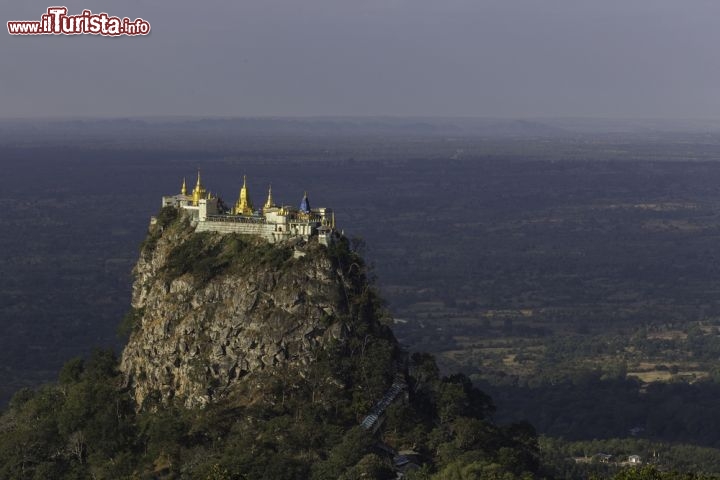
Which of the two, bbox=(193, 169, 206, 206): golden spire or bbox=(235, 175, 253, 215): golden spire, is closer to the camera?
bbox=(235, 175, 253, 215): golden spire

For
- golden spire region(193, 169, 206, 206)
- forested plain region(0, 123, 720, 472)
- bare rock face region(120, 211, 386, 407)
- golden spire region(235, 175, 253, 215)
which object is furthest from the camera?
forested plain region(0, 123, 720, 472)

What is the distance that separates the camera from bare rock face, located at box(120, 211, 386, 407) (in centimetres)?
6072

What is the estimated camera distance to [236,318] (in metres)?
61.7

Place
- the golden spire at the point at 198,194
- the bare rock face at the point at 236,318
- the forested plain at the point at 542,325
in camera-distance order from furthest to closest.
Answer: the forested plain at the point at 542,325 < the golden spire at the point at 198,194 < the bare rock face at the point at 236,318

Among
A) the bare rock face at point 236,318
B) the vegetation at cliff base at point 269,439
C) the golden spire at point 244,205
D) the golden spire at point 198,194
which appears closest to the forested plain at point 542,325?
the golden spire at point 244,205

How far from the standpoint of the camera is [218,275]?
6344 cm

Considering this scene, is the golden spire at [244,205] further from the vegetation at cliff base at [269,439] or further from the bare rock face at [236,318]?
the vegetation at cliff base at [269,439]

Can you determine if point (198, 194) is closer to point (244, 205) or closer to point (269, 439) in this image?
point (244, 205)

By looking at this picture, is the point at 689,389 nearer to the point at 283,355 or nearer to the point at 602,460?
the point at 602,460

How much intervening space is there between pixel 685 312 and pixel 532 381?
149 feet

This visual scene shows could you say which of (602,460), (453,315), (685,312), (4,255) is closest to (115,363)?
(602,460)

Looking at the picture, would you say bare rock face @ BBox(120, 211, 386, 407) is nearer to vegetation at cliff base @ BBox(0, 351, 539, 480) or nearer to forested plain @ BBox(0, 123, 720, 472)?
vegetation at cliff base @ BBox(0, 351, 539, 480)

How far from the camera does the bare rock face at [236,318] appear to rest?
60.7m

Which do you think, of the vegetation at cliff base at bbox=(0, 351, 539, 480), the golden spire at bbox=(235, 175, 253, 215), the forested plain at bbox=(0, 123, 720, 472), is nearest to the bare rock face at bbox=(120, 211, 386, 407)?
the vegetation at cliff base at bbox=(0, 351, 539, 480)
